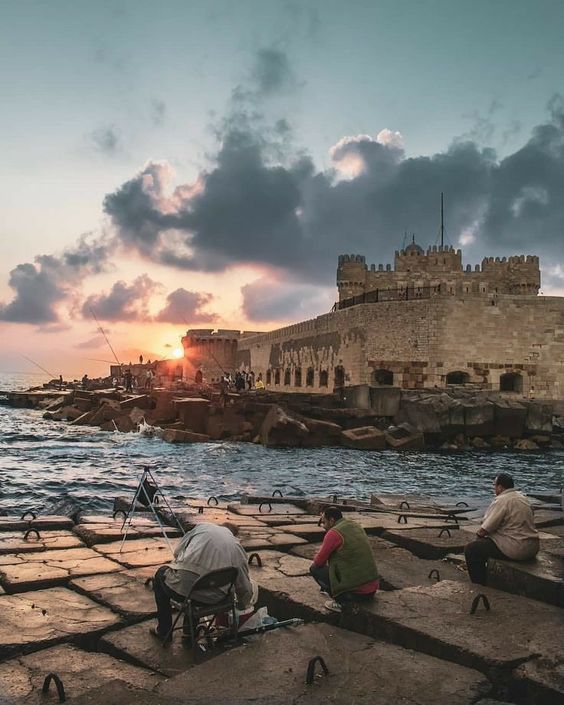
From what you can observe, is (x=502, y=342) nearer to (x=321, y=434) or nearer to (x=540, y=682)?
(x=321, y=434)

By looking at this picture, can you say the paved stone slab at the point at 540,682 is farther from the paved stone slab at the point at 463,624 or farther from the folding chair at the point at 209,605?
the folding chair at the point at 209,605

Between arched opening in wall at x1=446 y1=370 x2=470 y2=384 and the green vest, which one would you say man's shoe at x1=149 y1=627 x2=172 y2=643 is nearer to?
the green vest

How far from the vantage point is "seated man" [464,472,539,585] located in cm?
513

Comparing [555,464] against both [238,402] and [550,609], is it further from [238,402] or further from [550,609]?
[550,609]

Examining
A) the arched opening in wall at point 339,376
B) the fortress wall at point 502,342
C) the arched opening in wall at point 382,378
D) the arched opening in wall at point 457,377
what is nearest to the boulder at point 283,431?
the arched opening in wall at point 382,378

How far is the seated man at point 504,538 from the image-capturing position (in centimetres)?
513

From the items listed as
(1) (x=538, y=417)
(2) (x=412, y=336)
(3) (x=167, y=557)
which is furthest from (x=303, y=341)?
(3) (x=167, y=557)

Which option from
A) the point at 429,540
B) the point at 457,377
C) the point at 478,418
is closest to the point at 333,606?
the point at 429,540

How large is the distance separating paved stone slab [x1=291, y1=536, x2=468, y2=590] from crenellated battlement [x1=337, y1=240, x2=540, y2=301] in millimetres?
37497

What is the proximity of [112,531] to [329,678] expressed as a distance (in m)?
4.43

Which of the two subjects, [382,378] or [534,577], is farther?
[382,378]

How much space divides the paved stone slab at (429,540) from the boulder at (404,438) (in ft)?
49.6

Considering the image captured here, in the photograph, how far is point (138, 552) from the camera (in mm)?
6469

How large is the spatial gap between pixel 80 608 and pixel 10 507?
726cm
